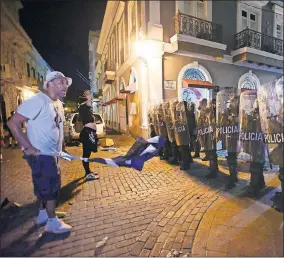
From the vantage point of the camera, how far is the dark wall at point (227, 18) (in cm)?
99

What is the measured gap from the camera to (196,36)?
94cm

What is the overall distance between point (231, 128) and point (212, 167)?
0.36 meters

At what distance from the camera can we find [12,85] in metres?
0.82

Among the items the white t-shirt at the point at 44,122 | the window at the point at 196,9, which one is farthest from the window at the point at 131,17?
the white t-shirt at the point at 44,122

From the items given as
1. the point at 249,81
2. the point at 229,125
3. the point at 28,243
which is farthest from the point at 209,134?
the point at 28,243

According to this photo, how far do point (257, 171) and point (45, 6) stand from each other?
5.94 ft

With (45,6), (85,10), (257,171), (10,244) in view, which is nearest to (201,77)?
(85,10)

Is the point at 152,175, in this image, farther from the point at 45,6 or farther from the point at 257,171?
the point at 45,6

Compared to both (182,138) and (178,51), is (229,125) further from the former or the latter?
(178,51)

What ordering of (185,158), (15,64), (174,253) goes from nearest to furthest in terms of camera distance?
(15,64), (174,253), (185,158)

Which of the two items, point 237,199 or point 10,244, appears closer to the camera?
point 10,244

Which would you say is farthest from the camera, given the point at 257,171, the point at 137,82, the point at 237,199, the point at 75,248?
the point at 257,171

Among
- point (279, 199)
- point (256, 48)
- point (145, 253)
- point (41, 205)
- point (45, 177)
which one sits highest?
point (256, 48)

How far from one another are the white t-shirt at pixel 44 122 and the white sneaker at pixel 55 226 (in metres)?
0.47
